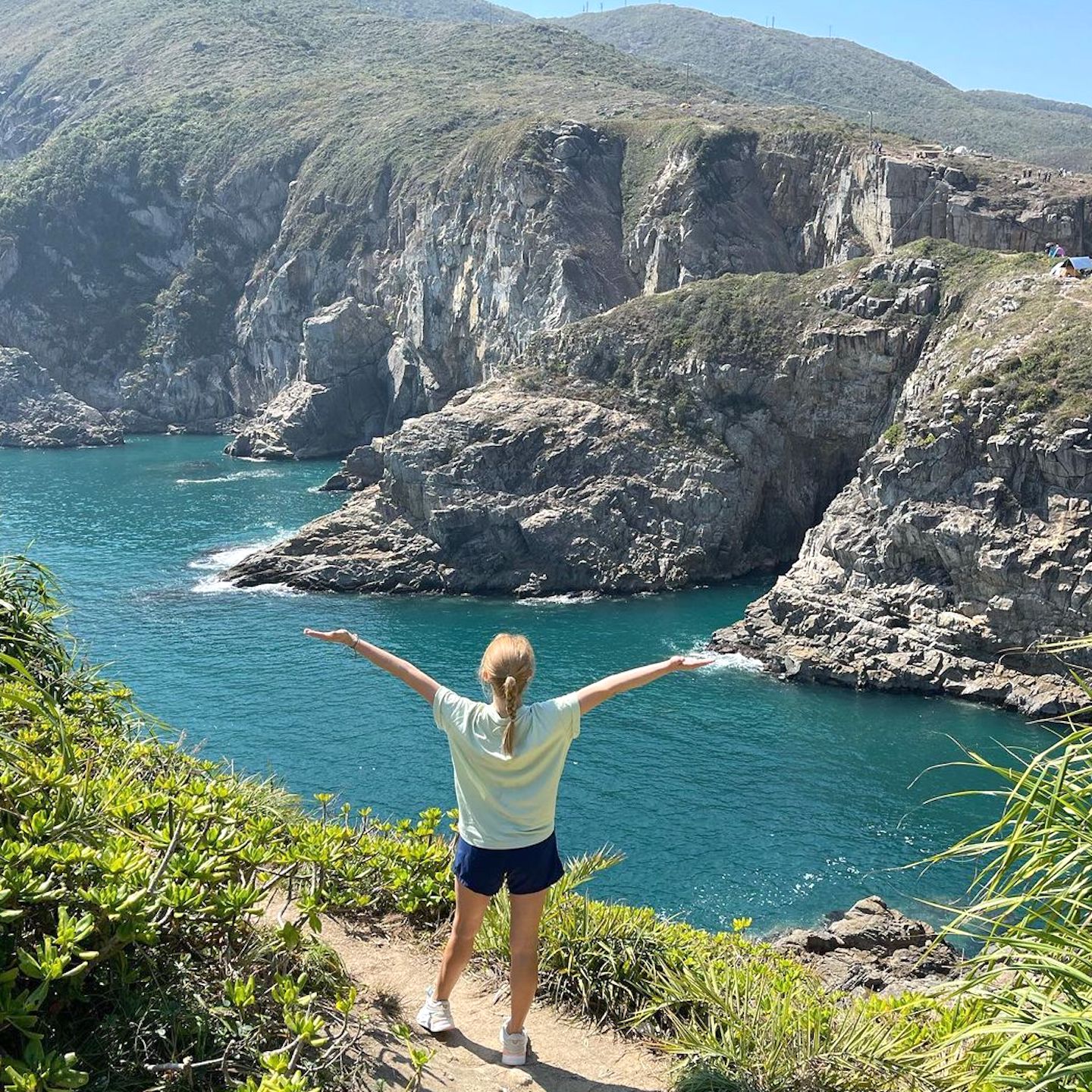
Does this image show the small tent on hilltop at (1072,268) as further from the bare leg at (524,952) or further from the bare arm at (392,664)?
the bare leg at (524,952)

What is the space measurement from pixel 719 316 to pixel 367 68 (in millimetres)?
97268

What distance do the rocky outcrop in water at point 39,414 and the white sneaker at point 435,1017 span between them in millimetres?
102917

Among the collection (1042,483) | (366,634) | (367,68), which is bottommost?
(366,634)

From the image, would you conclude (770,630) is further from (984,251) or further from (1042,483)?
(984,251)

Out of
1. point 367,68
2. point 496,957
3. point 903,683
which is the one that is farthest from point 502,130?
point 496,957

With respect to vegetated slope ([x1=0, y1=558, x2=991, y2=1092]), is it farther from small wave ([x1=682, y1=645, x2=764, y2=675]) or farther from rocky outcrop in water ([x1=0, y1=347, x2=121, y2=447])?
rocky outcrop in water ([x1=0, y1=347, x2=121, y2=447])

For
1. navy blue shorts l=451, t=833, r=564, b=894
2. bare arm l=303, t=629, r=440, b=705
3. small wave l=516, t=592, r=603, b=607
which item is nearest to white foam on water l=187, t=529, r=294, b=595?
small wave l=516, t=592, r=603, b=607

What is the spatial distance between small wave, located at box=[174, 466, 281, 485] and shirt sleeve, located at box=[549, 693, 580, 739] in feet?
267

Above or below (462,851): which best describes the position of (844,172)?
above

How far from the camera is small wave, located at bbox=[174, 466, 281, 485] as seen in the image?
84062 millimetres

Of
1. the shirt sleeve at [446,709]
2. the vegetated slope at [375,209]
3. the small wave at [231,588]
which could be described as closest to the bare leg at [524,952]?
the shirt sleeve at [446,709]

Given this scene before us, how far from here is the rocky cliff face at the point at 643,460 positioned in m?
58.1

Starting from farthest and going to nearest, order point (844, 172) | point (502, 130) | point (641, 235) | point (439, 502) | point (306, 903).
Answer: point (502, 130) < point (641, 235) < point (844, 172) < point (439, 502) < point (306, 903)

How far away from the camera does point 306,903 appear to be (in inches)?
250
